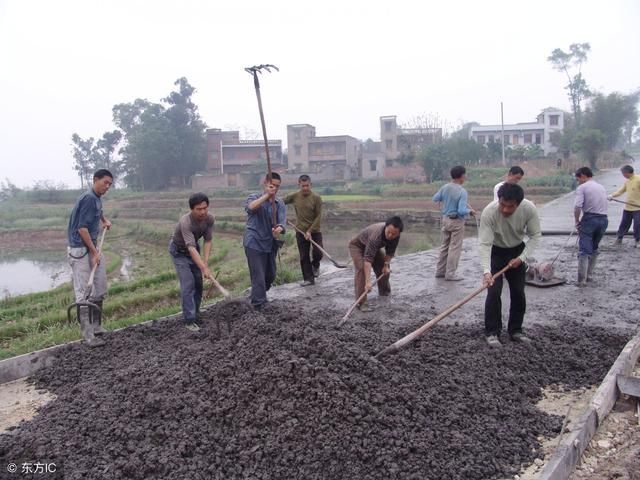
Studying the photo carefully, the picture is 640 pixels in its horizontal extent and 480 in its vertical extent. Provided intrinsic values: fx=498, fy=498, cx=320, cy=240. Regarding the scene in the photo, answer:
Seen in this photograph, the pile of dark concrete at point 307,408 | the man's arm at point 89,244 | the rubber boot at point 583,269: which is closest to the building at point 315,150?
the rubber boot at point 583,269

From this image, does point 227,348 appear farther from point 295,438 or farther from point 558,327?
point 558,327

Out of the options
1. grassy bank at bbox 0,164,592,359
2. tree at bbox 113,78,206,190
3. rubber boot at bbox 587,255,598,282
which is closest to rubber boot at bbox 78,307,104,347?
grassy bank at bbox 0,164,592,359

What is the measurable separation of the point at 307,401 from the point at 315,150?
44.2 metres

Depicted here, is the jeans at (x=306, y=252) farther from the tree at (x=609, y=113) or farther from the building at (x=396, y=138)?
the tree at (x=609, y=113)

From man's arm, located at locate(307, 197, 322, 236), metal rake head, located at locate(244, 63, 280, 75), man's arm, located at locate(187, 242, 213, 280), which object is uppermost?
metal rake head, located at locate(244, 63, 280, 75)

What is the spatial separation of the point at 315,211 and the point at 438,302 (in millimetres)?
2416

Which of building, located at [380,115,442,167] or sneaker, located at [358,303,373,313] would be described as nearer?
sneaker, located at [358,303,373,313]

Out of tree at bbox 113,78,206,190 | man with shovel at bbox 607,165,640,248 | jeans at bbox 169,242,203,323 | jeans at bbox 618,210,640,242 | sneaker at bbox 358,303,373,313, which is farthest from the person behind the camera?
tree at bbox 113,78,206,190

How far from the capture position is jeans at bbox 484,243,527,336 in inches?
184

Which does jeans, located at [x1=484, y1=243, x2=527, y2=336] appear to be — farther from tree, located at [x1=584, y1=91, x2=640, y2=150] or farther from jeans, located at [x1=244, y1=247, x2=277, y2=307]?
tree, located at [x1=584, y1=91, x2=640, y2=150]

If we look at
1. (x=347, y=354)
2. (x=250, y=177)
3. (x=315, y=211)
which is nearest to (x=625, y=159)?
(x=250, y=177)

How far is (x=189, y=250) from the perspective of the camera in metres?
5.37

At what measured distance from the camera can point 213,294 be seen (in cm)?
865

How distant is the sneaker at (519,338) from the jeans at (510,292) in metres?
0.03
